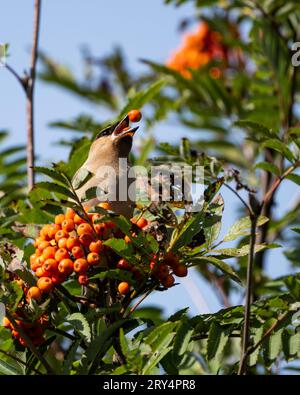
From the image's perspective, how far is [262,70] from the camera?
5559mm

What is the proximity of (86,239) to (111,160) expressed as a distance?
143 centimetres

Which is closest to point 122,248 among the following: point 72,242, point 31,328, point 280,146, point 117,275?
point 117,275

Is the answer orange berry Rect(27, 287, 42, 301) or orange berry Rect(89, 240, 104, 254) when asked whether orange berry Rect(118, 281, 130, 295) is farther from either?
orange berry Rect(27, 287, 42, 301)

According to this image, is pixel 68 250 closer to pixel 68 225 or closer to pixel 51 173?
pixel 68 225

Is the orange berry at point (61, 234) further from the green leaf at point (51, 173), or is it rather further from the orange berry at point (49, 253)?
the green leaf at point (51, 173)

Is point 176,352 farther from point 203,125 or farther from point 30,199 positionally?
point 203,125

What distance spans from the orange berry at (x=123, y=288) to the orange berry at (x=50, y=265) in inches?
10.0

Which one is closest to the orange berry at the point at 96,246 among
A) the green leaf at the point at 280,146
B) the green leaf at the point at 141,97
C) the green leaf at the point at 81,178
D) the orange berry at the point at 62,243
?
the orange berry at the point at 62,243

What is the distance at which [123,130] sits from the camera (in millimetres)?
4539

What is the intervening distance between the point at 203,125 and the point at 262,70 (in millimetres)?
850

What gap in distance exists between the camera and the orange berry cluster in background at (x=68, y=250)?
2.95 m

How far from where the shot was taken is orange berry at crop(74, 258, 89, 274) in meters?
2.95

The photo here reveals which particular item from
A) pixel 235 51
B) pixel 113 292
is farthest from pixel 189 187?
pixel 235 51

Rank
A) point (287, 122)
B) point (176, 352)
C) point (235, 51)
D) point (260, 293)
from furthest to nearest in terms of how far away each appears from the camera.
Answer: point (235, 51), point (287, 122), point (260, 293), point (176, 352)
